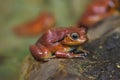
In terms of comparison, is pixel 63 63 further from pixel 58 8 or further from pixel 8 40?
pixel 58 8

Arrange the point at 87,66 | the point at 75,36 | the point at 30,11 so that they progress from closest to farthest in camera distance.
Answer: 1. the point at 87,66
2. the point at 75,36
3. the point at 30,11

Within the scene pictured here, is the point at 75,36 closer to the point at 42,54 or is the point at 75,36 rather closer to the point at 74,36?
the point at 74,36

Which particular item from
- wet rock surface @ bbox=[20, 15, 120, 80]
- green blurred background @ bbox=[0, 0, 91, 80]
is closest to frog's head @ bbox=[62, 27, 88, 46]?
wet rock surface @ bbox=[20, 15, 120, 80]

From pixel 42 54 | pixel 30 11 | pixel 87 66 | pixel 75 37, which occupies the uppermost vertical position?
pixel 75 37

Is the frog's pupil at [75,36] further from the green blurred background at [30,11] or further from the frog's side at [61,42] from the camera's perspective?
the green blurred background at [30,11]

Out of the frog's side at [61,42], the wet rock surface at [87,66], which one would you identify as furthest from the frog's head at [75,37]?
the wet rock surface at [87,66]

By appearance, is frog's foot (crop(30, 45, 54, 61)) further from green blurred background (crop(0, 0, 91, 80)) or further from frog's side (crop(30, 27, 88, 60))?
green blurred background (crop(0, 0, 91, 80))

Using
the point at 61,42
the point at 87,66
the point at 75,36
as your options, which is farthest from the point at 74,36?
the point at 87,66
